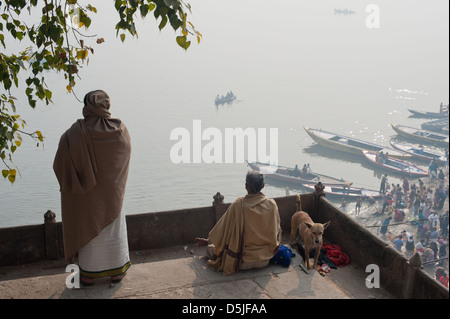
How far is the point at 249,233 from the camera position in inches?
199

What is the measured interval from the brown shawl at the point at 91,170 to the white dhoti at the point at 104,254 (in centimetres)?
8

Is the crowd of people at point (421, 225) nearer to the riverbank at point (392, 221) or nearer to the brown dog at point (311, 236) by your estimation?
the riverbank at point (392, 221)

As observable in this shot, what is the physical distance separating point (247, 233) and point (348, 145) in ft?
155

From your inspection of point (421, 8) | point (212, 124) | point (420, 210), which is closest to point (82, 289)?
point (420, 210)

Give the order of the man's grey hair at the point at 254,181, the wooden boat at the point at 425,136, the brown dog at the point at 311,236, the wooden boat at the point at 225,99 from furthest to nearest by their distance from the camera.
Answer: the wooden boat at the point at 225,99 < the wooden boat at the point at 425,136 < the brown dog at the point at 311,236 < the man's grey hair at the point at 254,181

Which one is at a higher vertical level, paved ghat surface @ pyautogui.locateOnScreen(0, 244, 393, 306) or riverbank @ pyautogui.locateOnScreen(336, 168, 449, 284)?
paved ghat surface @ pyautogui.locateOnScreen(0, 244, 393, 306)

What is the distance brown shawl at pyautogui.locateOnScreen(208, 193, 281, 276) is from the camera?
199 inches

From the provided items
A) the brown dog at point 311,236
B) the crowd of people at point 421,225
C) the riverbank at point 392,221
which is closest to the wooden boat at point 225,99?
the riverbank at point 392,221

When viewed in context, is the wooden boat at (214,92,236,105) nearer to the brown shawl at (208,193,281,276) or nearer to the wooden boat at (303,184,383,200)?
the wooden boat at (303,184,383,200)

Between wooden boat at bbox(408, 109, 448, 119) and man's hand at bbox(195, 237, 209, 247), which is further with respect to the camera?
wooden boat at bbox(408, 109, 448, 119)

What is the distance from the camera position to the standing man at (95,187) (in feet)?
14.6

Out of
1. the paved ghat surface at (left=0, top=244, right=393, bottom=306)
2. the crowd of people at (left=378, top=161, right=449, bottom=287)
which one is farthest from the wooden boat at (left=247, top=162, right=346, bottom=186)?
the paved ghat surface at (left=0, top=244, right=393, bottom=306)

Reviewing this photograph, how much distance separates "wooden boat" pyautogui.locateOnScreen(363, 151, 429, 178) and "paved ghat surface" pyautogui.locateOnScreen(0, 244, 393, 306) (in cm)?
4248

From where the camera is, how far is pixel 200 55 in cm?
10675
